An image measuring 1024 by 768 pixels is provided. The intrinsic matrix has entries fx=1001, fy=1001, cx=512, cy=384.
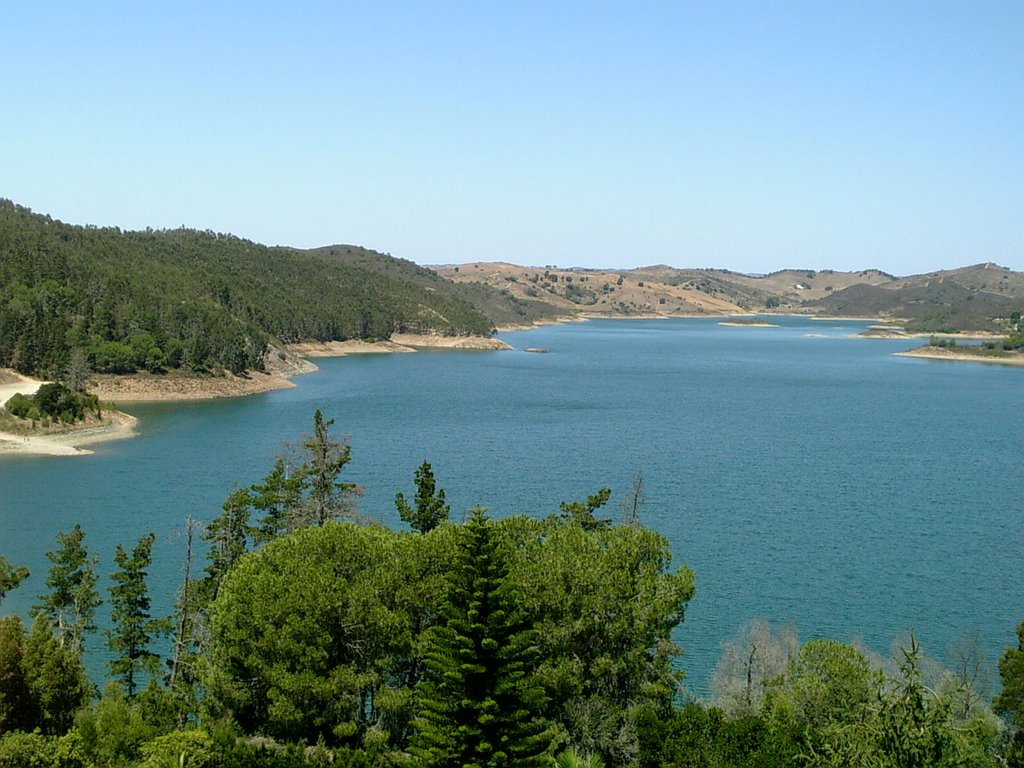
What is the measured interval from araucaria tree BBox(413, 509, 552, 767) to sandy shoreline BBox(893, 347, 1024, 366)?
497ft

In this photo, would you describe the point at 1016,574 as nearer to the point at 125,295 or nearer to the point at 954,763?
the point at 954,763

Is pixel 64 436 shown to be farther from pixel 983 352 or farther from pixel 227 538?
pixel 983 352

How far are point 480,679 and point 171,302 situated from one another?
321 ft

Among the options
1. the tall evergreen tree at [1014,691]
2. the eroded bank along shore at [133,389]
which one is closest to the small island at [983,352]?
the eroded bank along shore at [133,389]

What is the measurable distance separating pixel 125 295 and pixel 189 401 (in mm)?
23202

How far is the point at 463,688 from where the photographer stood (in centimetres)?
1814

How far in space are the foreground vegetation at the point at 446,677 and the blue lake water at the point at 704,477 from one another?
21.5ft

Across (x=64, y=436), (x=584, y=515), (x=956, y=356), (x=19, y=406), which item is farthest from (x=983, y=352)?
(x=584, y=515)

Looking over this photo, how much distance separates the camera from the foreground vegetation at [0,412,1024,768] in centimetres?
1819

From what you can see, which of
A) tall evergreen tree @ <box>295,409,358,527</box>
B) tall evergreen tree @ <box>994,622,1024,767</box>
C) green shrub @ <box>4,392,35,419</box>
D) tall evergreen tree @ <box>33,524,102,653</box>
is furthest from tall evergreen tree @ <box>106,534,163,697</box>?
green shrub @ <box>4,392,35,419</box>

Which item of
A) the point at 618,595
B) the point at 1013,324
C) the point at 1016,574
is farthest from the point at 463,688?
the point at 1013,324

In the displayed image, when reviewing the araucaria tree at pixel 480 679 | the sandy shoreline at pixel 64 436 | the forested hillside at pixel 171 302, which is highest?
the forested hillside at pixel 171 302

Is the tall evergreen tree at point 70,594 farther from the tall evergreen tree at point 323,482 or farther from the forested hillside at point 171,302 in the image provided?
the forested hillside at point 171,302

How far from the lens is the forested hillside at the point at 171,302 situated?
3548 inches
